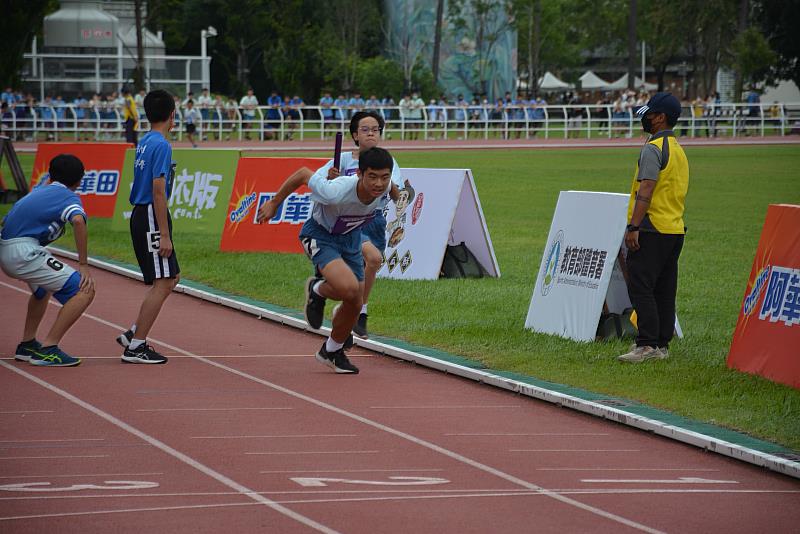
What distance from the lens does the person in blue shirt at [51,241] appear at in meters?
9.44

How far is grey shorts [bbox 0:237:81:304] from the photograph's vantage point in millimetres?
9438

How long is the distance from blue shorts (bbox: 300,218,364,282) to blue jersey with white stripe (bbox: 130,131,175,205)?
106 centimetres

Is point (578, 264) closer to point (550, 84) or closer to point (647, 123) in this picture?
point (647, 123)

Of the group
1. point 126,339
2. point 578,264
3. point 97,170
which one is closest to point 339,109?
point 97,170

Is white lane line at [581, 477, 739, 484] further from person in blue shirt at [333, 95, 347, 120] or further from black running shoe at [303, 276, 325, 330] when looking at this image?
A: person in blue shirt at [333, 95, 347, 120]

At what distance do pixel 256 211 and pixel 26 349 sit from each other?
7.33 meters

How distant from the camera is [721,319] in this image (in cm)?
1195

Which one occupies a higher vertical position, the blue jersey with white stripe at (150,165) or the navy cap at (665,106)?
the navy cap at (665,106)

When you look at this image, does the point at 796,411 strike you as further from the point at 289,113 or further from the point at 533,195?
the point at 289,113

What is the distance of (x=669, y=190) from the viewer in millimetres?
9586

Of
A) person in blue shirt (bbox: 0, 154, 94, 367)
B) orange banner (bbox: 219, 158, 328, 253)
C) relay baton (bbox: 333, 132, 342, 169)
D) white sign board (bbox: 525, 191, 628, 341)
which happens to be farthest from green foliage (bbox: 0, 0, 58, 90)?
relay baton (bbox: 333, 132, 342, 169)

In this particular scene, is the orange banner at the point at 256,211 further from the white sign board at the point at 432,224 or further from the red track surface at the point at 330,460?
the red track surface at the point at 330,460

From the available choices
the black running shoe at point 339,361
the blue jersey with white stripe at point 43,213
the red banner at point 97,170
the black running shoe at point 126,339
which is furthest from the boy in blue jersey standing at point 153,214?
the red banner at point 97,170

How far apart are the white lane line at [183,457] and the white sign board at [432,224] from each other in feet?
19.3
